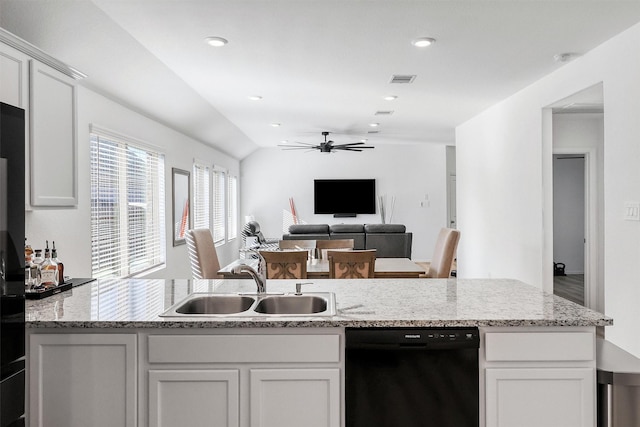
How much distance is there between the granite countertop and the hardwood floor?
4.30 m

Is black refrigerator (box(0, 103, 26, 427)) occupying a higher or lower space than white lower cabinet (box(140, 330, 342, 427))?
higher

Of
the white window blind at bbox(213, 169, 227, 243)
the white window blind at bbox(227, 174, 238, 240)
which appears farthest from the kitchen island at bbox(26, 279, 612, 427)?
the white window blind at bbox(227, 174, 238, 240)

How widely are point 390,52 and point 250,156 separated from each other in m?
7.27

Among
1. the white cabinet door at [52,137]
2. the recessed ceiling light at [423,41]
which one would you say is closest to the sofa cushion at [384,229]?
the recessed ceiling light at [423,41]

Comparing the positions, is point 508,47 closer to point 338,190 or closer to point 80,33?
point 80,33

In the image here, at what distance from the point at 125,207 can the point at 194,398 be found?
3052 millimetres

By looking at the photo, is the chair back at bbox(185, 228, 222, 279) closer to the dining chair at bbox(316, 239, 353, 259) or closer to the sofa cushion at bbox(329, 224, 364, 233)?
the dining chair at bbox(316, 239, 353, 259)

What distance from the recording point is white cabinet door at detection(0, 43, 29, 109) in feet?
6.84

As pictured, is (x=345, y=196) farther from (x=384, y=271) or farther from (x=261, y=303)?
(x=261, y=303)

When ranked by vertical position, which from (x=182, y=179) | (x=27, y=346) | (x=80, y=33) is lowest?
(x=27, y=346)

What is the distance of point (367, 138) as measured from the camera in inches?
360

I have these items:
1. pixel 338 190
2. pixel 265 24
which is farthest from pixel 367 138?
pixel 265 24

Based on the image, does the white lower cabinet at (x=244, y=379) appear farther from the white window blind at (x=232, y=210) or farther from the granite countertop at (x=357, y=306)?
the white window blind at (x=232, y=210)

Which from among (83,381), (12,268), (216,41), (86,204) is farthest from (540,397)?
(86,204)
